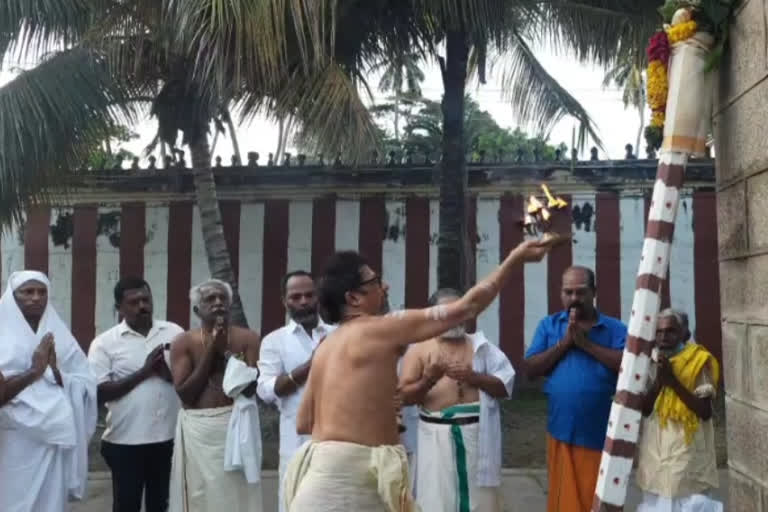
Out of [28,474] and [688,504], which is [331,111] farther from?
[688,504]

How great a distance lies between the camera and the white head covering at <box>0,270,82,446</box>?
4.57 m

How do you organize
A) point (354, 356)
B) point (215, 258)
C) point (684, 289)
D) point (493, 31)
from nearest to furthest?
point (354, 356) < point (493, 31) < point (215, 258) < point (684, 289)

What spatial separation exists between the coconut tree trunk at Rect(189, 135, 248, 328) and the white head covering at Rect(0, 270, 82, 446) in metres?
3.97

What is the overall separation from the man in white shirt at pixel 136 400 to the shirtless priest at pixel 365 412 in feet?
6.20

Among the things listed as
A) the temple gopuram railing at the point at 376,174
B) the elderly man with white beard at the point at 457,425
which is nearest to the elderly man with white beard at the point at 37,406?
the elderly man with white beard at the point at 457,425

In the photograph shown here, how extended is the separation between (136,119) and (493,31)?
3522mm

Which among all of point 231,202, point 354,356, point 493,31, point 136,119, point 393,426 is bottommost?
point 393,426

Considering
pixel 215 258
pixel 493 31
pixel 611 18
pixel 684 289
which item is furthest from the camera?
pixel 684 289

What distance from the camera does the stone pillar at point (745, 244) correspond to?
3127 mm

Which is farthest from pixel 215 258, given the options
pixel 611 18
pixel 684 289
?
pixel 684 289

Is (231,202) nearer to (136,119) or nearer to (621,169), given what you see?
(136,119)

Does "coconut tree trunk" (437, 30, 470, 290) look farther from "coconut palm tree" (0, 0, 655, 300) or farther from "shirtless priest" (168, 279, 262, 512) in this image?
"shirtless priest" (168, 279, 262, 512)

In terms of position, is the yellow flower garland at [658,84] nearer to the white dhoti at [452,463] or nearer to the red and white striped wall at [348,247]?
the white dhoti at [452,463]

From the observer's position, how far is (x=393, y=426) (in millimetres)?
3260
